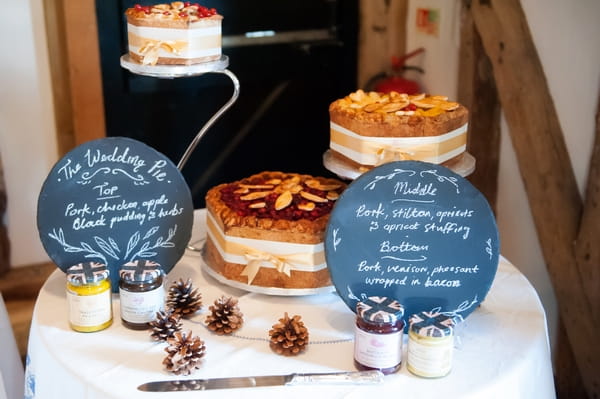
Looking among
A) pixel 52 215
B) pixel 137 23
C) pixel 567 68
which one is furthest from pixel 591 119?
pixel 52 215

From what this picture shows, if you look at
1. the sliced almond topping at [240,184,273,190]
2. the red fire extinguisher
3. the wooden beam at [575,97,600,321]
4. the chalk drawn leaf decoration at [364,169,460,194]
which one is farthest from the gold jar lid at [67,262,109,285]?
the red fire extinguisher

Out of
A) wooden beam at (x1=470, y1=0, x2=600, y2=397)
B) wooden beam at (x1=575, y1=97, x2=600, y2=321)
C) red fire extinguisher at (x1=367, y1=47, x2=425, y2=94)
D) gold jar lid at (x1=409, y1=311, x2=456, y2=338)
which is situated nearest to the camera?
gold jar lid at (x1=409, y1=311, x2=456, y2=338)

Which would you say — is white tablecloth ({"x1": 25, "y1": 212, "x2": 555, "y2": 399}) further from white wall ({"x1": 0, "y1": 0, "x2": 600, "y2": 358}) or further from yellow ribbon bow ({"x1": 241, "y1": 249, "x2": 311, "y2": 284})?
white wall ({"x1": 0, "y1": 0, "x2": 600, "y2": 358})

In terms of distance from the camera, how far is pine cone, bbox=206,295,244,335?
1.21 meters

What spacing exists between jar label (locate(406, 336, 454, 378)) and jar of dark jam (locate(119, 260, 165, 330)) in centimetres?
43

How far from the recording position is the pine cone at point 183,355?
1094 millimetres

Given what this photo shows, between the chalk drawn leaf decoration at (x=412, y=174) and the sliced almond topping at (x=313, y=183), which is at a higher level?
the chalk drawn leaf decoration at (x=412, y=174)

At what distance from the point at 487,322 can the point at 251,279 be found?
425 millimetres

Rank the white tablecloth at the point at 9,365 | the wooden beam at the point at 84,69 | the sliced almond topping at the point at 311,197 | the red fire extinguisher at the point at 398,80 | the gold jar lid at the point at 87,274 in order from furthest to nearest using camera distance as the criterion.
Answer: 1. the red fire extinguisher at the point at 398,80
2. the wooden beam at the point at 84,69
3. the white tablecloth at the point at 9,365
4. the sliced almond topping at the point at 311,197
5. the gold jar lid at the point at 87,274

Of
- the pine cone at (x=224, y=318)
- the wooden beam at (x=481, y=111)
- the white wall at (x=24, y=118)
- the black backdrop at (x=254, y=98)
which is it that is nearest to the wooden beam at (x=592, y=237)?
the wooden beam at (x=481, y=111)

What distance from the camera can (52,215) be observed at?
131 centimetres

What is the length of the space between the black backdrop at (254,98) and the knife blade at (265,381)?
1.56 m

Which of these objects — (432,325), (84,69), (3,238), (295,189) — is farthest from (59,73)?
(432,325)

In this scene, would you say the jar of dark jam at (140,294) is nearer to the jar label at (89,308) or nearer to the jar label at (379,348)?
the jar label at (89,308)
